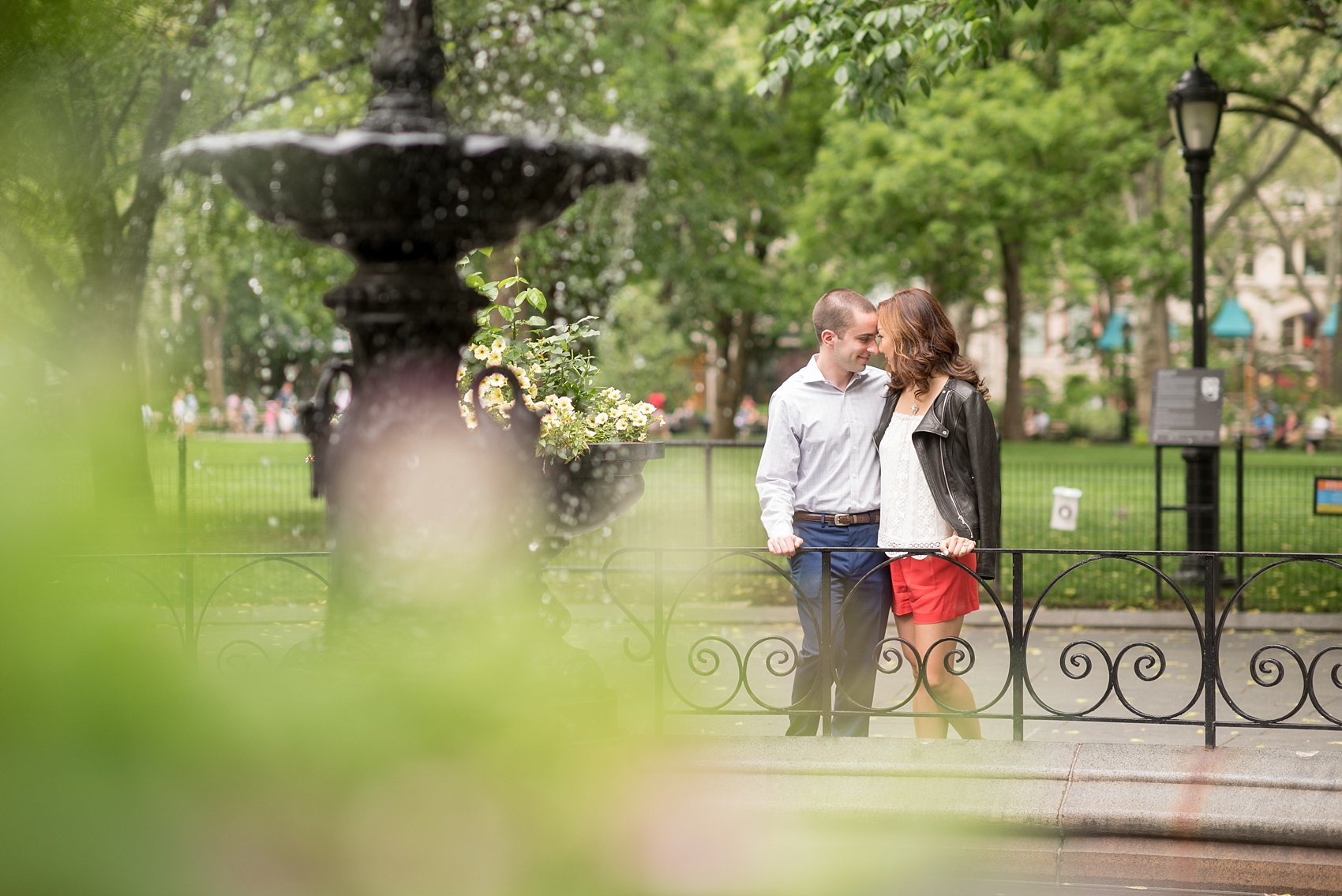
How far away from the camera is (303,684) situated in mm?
1210

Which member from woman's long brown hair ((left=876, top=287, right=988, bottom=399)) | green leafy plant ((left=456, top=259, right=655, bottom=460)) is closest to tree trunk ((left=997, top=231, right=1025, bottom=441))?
green leafy plant ((left=456, top=259, right=655, bottom=460))

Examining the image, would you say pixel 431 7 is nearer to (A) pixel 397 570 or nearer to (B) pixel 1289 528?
(A) pixel 397 570

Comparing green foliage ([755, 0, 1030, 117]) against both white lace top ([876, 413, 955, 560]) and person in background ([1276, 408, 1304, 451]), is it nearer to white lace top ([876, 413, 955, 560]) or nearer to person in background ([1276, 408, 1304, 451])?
white lace top ([876, 413, 955, 560])

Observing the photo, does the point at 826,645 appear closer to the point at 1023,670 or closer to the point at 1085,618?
the point at 1023,670

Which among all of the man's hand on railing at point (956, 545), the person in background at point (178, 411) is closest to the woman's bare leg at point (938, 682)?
the man's hand on railing at point (956, 545)

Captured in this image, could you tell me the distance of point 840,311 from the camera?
5.09 m

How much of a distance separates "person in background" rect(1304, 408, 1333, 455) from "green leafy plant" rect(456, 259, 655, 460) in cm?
2853

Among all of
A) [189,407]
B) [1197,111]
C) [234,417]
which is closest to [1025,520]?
[1197,111]

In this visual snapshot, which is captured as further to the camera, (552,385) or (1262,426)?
(1262,426)

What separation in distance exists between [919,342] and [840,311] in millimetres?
347

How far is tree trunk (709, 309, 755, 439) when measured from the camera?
37.3m

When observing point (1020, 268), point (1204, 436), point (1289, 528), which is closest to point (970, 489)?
point (1204, 436)

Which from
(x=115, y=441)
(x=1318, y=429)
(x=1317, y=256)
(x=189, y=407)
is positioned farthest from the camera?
(x=1317, y=256)

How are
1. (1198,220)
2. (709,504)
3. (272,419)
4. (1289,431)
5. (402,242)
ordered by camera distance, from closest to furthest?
A: 1. (402,242)
2. (1198,220)
3. (709,504)
4. (1289,431)
5. (272,419)
